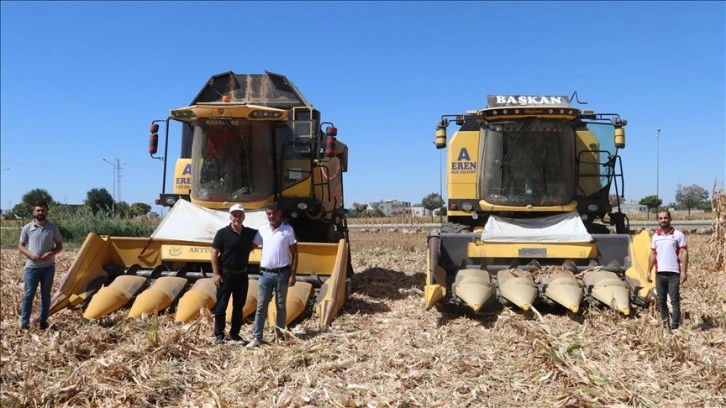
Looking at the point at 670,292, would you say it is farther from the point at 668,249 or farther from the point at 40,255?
the point at 40,255

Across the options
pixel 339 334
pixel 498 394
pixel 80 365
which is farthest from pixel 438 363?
pixel 80 365

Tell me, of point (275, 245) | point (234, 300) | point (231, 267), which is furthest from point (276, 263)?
point (234, 300)

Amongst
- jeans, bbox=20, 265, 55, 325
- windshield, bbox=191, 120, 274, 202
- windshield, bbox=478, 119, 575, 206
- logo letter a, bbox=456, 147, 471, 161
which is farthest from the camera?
logo letter a, bbox=456, 147, 471, 161

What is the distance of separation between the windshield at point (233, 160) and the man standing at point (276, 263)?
256cm

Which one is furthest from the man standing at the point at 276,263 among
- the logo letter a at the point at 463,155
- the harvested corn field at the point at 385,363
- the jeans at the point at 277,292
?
the logo letter a at the point at 463,155

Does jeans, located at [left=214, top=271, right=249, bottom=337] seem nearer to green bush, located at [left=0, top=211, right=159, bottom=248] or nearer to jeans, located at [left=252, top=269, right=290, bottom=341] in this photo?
jeans, located at [left=252, top=269, right=290, bottom=341]

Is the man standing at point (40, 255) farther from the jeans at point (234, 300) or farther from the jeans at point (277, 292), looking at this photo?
the jeans at point (277, 292)

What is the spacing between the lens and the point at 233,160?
29.0ft

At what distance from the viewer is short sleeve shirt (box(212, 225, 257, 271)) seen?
244 inches

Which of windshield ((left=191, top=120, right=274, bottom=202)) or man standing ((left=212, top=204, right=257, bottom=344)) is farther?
windshield ((left=191, top=120, right=274, bottom=202))

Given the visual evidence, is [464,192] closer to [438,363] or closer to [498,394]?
[438,363]

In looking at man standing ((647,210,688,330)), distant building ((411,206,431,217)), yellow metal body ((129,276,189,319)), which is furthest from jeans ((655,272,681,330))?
distant building ((411,206,431,217))

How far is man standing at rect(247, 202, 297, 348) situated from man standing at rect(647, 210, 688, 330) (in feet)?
13.1

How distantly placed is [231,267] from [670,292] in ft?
15.6
